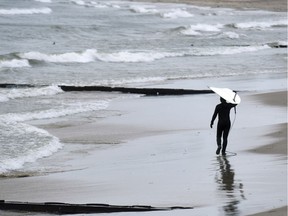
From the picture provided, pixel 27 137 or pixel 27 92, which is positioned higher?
pixel 27 137

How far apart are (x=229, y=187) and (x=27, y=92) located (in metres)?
12.9

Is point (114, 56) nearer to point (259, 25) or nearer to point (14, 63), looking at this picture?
point (14, 63)

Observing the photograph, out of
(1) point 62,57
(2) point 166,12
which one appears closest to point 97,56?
(1) point 62,57

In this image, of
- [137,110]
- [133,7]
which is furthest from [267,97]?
[133,7]

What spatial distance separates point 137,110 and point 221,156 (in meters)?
6.59

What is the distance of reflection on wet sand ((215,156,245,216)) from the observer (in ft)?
29.7

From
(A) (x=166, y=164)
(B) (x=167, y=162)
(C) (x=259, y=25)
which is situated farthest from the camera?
(C) (x=259, y=25)

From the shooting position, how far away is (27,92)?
22.3 m

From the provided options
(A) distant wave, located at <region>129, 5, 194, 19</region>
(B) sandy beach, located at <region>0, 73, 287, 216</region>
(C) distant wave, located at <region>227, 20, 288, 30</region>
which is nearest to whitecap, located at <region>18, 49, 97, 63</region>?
(B) sandy beach, located at <region>0, 73, 287, 216</region>

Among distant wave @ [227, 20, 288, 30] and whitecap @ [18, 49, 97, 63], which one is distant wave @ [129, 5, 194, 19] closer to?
distant wave @ [227, 20, 288, 30]

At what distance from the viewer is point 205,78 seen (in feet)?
85.4

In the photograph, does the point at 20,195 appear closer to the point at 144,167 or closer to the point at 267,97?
the point at 144,167

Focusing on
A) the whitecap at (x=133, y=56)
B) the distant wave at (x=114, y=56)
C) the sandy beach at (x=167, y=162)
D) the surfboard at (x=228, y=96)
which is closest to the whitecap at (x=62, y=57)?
the distant wave at (x=114, y=56)

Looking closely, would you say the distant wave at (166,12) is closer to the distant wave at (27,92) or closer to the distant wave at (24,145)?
the distant wave at (27,92)
